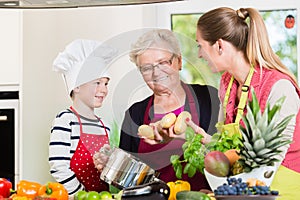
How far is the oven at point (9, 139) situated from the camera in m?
3.55

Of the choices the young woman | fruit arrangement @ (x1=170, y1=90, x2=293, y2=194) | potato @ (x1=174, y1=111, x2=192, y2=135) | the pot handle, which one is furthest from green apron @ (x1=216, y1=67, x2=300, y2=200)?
the pot handle

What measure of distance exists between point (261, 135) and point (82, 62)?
1662 millimetres

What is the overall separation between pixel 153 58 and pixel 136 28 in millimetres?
851

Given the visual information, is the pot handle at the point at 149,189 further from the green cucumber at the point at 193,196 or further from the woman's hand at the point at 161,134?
the woman's hand at the point at 161,134

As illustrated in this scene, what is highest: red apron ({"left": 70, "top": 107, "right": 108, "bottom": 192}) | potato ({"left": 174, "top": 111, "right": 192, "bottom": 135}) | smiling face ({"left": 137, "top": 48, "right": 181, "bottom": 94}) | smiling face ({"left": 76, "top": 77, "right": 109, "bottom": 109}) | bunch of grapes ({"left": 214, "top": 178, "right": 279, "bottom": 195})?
smiling face ({"left": 137, "top": 48, "right": 181, "bottom": 94})

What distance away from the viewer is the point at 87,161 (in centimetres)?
334

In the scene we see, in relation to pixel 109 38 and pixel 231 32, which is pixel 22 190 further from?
pixel 109 38

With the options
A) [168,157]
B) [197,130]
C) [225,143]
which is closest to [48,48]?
[168,157]

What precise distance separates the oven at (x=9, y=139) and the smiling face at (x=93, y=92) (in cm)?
39

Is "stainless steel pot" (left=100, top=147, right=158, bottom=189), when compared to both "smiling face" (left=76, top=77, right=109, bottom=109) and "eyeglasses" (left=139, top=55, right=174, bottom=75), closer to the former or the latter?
"eyeglasses" (left=139, top=55, right=174, bottom=75)

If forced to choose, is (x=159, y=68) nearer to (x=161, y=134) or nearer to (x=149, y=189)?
(x=161, y=134)

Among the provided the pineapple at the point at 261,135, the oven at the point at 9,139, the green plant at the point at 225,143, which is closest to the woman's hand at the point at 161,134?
the green plant at the point at 225,143

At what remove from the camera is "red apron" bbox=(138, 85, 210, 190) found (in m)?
2.76

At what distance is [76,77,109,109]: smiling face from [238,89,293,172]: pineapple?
1686 mm
